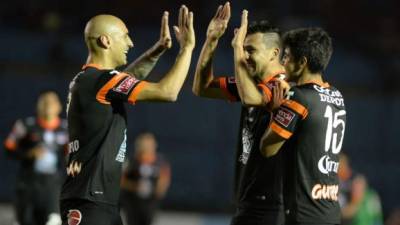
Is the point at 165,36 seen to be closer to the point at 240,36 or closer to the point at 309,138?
the point at 240,36

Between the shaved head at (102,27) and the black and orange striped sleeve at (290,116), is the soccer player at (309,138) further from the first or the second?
the shaved head at (102,27)

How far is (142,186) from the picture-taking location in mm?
12930

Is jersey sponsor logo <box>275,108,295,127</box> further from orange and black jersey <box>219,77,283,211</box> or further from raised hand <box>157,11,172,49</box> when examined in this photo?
raised hand <box>157,11,172,49</box>

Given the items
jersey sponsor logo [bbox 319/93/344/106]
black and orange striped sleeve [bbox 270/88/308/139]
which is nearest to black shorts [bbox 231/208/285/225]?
black and orange striped sleeve [bbox 270/88/308/139]

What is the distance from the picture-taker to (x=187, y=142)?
1602 centimetres

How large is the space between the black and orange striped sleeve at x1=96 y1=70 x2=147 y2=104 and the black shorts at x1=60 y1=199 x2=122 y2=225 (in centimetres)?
65

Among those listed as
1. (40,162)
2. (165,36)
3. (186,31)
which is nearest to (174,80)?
(186,31)

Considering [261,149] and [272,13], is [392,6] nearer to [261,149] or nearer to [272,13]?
[272,13]

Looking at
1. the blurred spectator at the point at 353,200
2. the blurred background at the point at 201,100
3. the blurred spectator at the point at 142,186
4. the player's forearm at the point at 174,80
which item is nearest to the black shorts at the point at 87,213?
the player's forearm at the point at 174,80

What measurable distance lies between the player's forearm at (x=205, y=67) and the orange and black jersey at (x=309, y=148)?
901 mm

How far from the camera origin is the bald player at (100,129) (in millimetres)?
5391

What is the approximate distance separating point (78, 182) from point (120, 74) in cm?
73

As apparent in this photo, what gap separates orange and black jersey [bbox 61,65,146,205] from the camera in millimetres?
5410

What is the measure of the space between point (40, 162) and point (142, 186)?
3259mm
